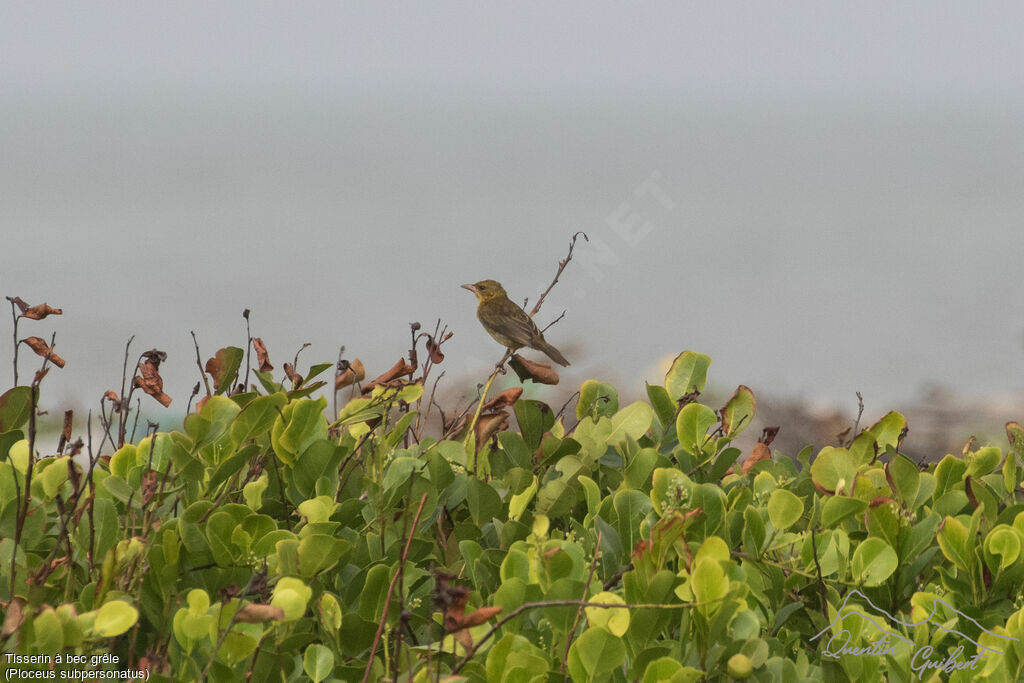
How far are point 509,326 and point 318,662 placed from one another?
529 centimetres

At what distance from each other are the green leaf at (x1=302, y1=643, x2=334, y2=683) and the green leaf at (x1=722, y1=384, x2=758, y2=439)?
147 cm

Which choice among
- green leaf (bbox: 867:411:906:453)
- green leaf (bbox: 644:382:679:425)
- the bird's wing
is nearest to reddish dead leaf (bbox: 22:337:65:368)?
green leaf (bbox: 644:382:679:425)

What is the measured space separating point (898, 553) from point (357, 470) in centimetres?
138

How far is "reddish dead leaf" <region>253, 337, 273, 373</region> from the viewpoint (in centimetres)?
294

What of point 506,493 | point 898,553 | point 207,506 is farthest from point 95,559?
point 898,553

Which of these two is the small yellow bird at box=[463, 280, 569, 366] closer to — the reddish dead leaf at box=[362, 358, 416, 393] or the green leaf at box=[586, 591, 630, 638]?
the reddish dead leaf at box=[362, 358, 416, 393]

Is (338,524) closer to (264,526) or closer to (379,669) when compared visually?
(264,526)

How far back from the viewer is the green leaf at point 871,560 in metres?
2.22

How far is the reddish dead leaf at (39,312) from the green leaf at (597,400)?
152 cm

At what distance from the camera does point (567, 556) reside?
210 cm

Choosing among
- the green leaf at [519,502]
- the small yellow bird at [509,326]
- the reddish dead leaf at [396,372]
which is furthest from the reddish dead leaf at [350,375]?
the small yellow bird at [509,326]

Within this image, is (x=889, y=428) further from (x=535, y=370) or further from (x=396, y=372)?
(x=396, y=372)

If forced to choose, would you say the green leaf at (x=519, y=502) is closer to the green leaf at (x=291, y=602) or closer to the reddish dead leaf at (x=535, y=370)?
the reddish dead leaf at (x=535, y=370)

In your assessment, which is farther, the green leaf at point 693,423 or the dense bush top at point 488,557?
the green leaf at point 693,423
